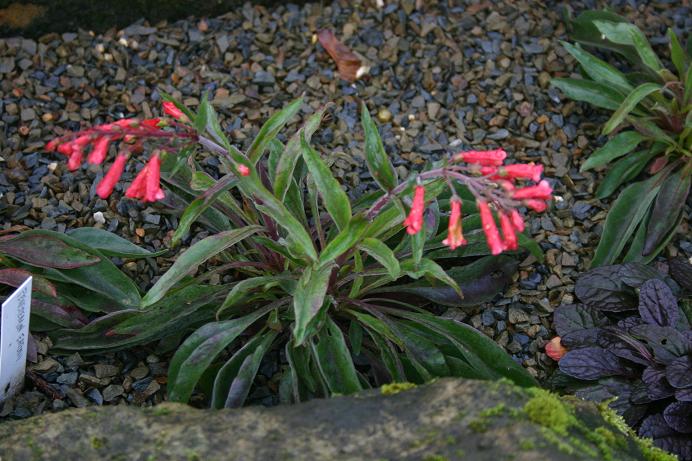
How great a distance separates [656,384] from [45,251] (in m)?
2.32

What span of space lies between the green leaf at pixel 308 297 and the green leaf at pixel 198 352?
0.32 metres

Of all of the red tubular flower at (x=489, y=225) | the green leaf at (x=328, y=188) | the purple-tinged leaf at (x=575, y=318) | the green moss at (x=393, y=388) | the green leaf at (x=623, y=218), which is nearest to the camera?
the red tubular flower at (x=489, y=225)

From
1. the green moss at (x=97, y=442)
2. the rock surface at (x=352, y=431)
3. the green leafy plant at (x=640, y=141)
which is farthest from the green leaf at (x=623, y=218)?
the green moss at (x=97, y=442)

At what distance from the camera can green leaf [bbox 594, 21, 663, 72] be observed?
156 inches

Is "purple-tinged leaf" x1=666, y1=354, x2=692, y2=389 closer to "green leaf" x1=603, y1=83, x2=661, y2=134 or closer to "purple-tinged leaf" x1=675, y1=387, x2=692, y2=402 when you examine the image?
"purple-tinged leaf" x1=675, y1=387, x2=692, y2=402

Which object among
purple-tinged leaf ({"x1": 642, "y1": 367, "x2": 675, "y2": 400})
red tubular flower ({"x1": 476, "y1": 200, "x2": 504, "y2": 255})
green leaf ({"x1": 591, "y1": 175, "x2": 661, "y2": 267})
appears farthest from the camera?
green leaf ({"x1": 591, "y1": 175, "x2": 661, "y2": 267})

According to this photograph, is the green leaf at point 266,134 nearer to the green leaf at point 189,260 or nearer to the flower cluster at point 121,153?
the green leaf at point 189,260

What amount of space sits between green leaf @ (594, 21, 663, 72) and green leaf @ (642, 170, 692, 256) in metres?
0.53

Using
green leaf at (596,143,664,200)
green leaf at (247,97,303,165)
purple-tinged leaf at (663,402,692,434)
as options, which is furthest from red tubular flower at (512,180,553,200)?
green leaf at (596,143,664,200)

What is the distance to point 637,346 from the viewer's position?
328 cm

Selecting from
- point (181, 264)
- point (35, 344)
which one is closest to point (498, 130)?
point (181, 264)

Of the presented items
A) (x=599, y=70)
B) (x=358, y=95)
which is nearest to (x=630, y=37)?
(x=599, y=70)

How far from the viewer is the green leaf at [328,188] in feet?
9.55

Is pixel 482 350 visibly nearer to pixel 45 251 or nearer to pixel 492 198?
pixel 492 198
